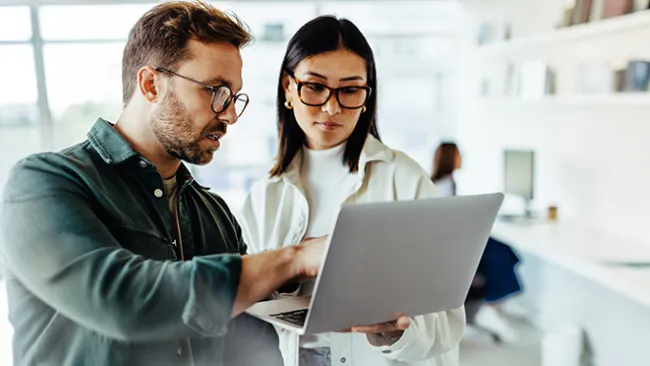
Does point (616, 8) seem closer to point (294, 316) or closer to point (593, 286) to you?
point (593, 286)

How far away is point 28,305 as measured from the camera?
682mm

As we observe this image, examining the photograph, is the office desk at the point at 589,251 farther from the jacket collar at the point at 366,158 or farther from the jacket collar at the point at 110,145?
the jacket collar at the point at 110,145

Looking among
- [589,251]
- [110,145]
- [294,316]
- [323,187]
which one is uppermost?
[110,145]

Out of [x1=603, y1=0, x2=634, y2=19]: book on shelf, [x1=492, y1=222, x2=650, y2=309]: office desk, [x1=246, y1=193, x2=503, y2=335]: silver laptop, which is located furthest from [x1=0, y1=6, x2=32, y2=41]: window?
[x1=603, y1=0, x2=634, y2=19]: book on shelf

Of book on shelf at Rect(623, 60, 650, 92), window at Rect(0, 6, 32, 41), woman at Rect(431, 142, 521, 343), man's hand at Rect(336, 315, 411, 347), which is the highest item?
window at Rect(0, 6, 32, 41)

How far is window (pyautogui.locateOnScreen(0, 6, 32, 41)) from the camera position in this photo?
1132mm

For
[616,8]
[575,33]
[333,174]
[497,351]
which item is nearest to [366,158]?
[333,174]

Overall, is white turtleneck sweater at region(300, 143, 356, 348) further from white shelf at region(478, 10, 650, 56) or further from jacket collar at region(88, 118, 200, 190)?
white shelf at region(478, 10, 650, 56)

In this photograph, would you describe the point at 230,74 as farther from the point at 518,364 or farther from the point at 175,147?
the point at 518,364

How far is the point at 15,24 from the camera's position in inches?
46.3

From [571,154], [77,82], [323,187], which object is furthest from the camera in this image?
[571,154]

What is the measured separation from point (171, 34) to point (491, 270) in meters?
2.54

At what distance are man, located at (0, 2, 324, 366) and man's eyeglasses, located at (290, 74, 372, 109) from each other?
0.88 feet

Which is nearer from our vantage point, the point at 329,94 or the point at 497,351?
the point at 329,94
